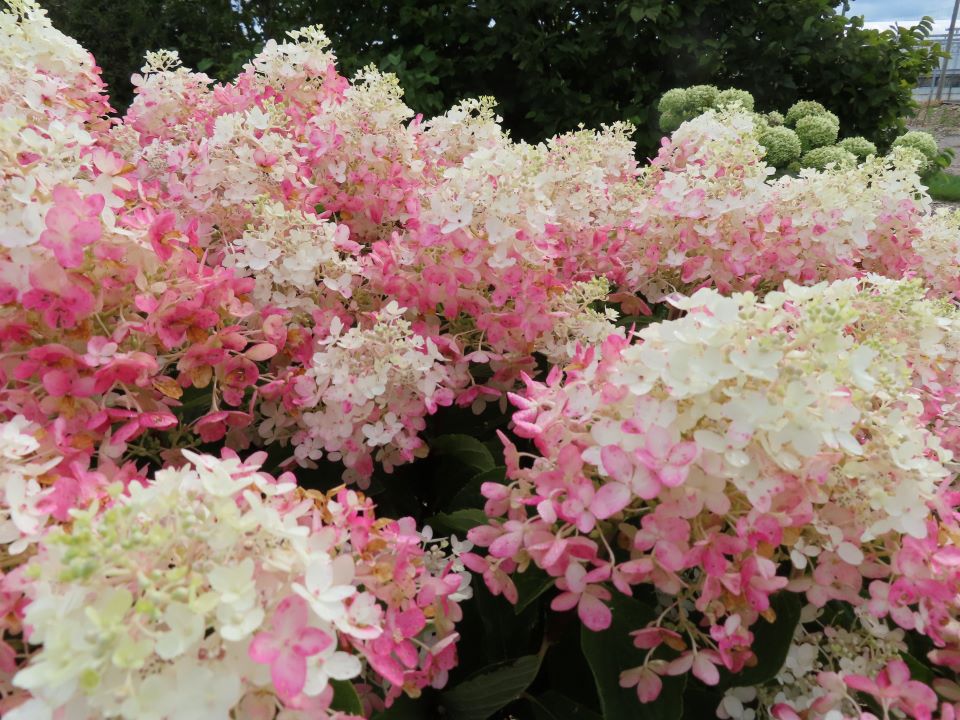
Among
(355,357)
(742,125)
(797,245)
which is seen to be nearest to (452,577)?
(355,357)

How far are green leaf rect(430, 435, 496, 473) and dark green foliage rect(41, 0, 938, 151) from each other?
335cm

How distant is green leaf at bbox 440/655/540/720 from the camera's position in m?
0.72

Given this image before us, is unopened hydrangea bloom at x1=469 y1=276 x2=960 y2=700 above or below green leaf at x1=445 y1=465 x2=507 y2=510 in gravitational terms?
above

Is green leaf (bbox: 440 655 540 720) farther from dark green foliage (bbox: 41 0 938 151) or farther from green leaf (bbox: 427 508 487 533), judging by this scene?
dark green foliage (bbox: 41 0 938 151)

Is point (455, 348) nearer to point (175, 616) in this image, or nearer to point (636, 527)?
point (636, 527)

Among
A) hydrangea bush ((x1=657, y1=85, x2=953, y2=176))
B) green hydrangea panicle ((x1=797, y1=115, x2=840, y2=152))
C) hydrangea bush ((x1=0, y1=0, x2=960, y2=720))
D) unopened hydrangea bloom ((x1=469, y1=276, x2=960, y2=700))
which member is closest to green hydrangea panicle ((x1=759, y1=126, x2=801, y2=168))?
hydrangea bush ((x1=657, y1=85, x2=953, y2=176))

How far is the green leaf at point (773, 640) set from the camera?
67cm

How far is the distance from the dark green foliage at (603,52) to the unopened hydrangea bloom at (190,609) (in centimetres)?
382

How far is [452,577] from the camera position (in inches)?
27.2

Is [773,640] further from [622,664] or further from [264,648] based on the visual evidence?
[264,648]

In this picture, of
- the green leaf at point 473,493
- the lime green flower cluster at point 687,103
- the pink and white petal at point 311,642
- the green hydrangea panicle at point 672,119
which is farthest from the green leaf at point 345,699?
the green hydrangea panicle at point 672,119

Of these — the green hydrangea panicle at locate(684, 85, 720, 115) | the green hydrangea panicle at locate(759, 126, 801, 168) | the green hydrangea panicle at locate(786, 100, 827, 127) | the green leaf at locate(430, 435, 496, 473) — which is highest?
the green hydrangea panicle at locate(786, 100, 827, 127)

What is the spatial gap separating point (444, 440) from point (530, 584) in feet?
1.05

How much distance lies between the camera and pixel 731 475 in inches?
22.2
